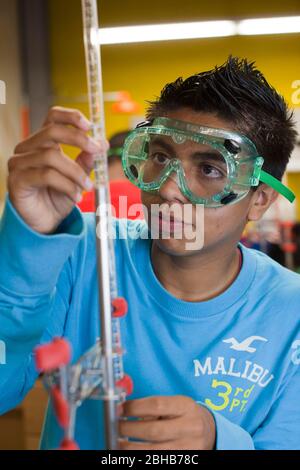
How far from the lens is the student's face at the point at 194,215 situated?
87 centimetres

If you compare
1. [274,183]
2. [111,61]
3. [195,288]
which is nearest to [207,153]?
[274,183]

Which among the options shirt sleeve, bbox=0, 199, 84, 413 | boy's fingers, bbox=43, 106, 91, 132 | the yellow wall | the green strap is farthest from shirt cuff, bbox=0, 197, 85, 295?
the yellow wall

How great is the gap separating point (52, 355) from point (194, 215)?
436 mm

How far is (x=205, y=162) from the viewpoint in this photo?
88 cm

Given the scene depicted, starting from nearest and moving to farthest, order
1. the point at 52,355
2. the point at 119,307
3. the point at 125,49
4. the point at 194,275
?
the point at 52,355, the point at 119,307, the point at 194,275, the point at 125,49

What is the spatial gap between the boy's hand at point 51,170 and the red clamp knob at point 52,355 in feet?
0.63

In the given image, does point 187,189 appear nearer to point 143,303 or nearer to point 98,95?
point 143,303

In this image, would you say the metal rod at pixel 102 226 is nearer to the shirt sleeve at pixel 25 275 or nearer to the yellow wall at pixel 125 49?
the shirt sleeve at pixel 25 275

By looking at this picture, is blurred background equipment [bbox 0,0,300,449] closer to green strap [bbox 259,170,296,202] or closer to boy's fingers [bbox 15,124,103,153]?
green strap [bbox 259,170,296,202]

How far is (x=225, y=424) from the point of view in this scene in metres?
0.71

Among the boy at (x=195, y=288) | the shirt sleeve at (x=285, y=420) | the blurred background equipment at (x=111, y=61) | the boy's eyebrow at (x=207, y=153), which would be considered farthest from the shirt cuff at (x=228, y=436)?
the blurred background equipment at (x=111, y=61)

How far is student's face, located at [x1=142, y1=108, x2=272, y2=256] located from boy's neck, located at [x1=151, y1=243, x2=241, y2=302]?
36 mm

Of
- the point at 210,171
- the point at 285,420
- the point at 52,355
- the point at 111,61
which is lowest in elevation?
the point at 285,420

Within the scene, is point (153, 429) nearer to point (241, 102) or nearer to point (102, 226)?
point (102, 226)
